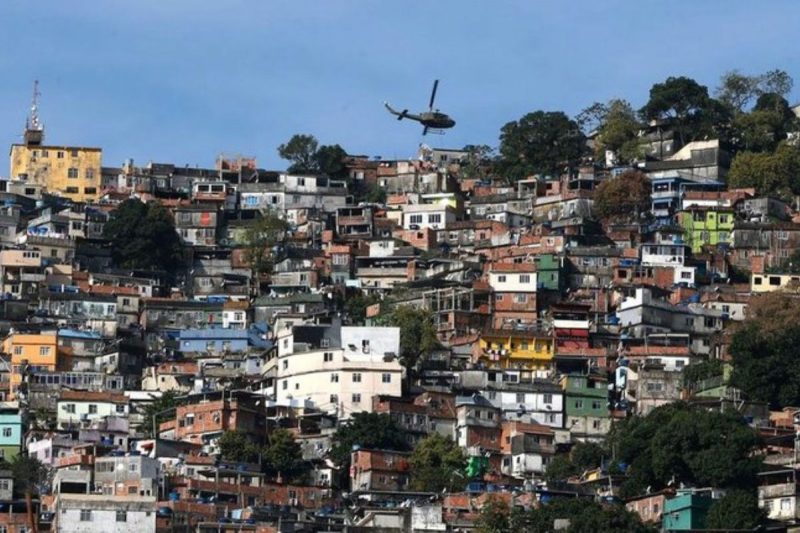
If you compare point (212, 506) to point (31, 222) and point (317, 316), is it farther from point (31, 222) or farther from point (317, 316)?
point (31, 222)

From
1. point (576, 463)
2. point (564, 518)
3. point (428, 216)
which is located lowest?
point (564, 518)

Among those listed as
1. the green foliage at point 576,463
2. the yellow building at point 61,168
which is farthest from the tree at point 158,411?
the yellow building at point 61,168

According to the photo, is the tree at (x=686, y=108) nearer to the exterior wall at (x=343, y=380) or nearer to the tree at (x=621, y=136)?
the tree at (x=621, y=136)

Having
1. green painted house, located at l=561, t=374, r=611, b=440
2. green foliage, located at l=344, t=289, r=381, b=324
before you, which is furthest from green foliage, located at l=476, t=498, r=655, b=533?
green foliage, located at l=344, t=289, r=381, b=324

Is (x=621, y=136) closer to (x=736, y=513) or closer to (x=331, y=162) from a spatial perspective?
(x=331, y=162)

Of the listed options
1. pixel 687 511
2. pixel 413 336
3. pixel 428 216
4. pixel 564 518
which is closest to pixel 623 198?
pixel 428 216

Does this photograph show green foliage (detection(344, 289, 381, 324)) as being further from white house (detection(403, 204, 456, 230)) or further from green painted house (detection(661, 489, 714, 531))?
green painted house (detection(661, 489, 714, 531))
